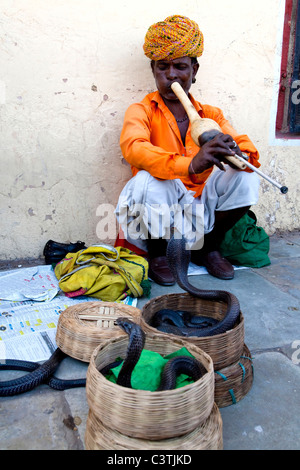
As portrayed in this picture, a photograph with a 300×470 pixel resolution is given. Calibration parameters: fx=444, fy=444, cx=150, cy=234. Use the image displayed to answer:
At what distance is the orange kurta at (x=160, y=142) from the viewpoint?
2395 millimetres

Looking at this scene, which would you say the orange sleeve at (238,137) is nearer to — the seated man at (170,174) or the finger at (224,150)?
the seated man at (170,174)

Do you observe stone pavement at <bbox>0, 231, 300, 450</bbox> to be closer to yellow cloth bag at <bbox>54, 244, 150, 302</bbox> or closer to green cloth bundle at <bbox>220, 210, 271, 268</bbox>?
yellow cloth bag at <bbox>54, 244, 150, 302</bbox>

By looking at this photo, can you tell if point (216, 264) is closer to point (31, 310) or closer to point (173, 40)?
point (31, 310)

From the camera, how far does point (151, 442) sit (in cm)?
115

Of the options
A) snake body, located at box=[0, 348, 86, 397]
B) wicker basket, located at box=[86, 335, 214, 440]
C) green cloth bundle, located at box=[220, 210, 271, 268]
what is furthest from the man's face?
wicker basket, located at box=[86, 335, 214, 440]

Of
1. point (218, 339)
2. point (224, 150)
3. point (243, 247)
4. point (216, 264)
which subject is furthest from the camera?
point (243, 247)

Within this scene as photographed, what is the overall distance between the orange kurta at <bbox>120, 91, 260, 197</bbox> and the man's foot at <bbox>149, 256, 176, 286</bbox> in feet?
1.63

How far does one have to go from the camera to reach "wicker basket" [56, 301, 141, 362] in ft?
5.65

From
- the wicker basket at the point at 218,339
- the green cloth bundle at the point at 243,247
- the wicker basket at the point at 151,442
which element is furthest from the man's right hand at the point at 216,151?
the wicker basket at the point at 151,442

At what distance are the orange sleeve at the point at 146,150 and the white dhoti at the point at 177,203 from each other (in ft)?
0.38

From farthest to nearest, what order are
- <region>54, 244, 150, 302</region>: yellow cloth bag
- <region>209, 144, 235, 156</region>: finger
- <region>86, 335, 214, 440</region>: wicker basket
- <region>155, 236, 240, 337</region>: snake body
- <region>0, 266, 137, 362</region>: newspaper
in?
<region>54, 244, 150, 302</region>: yellow cloth bag → <region>209, 144, 235, 156</region>: finger → <region>0, 266, 137, 362</region>: newspaper → <region>155, 236, 240, 337</region>: snake body → <region>86, 335, 214, 440</region>: wicker basket

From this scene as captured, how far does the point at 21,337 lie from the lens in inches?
76.3

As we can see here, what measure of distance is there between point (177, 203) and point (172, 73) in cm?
77

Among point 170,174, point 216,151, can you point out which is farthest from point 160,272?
point 216,151
